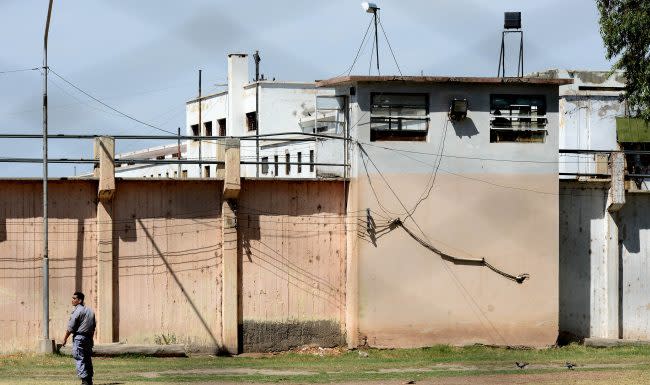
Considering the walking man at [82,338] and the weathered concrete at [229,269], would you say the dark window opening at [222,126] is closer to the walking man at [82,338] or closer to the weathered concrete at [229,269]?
the weathered concrete at [229,269]

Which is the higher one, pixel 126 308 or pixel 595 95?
pixel 595 95

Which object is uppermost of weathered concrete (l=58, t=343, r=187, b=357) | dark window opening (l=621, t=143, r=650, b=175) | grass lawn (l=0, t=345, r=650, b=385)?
dark window opening (l=621, t=143, r=650, b=175)

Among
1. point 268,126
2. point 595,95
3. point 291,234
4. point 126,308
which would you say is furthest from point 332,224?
point 268,126

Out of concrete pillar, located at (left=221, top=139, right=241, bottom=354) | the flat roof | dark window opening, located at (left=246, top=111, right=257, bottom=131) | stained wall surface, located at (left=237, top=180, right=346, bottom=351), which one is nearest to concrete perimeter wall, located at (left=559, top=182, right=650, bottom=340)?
the flat roof

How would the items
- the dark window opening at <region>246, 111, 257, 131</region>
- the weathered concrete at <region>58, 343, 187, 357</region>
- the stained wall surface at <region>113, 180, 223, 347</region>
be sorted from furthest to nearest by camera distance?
the dark window opening at <region>246, 111, 257, 131</region>
the stained wall surface at <region>113, 180, 223, 347</region>
the weathered concrete at <region>58, 343, 187, 357</region>

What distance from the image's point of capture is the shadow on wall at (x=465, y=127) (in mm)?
29156

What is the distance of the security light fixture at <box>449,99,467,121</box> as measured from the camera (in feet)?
94.3

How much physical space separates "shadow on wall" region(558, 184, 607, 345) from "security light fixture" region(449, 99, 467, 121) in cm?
387

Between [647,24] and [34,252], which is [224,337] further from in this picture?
[647,24]

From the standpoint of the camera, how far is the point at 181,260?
2864cm

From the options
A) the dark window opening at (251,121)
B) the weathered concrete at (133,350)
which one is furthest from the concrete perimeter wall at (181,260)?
the dark window opening at (251,121)

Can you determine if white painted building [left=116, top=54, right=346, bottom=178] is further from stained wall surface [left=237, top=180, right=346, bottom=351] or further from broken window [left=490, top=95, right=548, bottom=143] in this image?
broken window [left=490, top=95, right=548, bottom=143]

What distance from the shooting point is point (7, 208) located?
27.6 metres

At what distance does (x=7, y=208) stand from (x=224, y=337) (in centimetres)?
570
